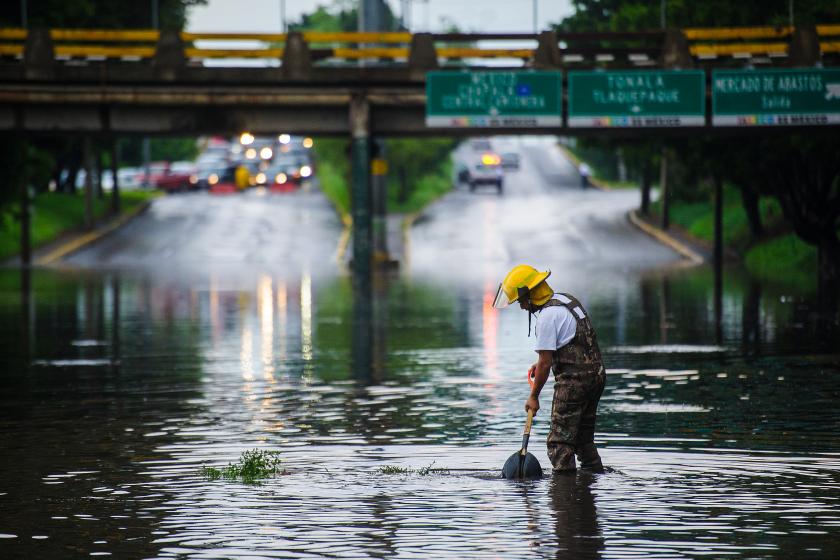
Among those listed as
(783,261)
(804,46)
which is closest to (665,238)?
(783,261)

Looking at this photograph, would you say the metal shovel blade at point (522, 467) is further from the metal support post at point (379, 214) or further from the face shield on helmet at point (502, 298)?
the metal support post at point (379, 214)

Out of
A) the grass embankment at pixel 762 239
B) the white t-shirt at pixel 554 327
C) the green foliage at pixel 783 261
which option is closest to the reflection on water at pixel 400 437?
the white t-shirt at pixel 554 327

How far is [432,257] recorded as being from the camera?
56062 millimetres

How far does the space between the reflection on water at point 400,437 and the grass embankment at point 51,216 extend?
27.6 m

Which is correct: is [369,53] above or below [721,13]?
below

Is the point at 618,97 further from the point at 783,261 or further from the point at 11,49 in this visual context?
the point at 11,49

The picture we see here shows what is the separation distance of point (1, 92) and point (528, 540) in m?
33.4

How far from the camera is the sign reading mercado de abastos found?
40656 millimetres

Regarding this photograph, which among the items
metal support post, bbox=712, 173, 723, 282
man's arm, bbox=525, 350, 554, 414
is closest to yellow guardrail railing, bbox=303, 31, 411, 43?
metal support post, bbox=712, 173, 723, 282

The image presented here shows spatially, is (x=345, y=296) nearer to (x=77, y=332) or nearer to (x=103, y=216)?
(x=77, y=332)

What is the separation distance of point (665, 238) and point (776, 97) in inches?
786

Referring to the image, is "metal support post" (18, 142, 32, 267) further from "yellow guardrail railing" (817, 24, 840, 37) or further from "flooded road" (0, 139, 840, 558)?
"yellow guardrail railing" (817, 24, 840, 37)

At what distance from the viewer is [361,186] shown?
42.3m

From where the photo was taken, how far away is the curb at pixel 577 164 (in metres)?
92.1
